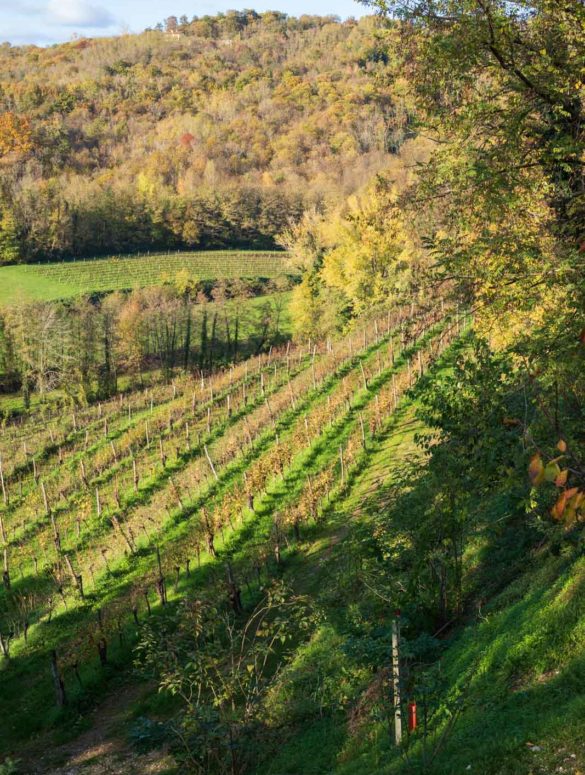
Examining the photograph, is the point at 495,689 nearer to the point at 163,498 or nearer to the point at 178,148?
the point at 163,498

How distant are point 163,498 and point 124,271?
210ft

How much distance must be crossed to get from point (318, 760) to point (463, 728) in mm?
2534

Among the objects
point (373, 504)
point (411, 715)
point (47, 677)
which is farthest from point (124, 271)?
point (411, 715)

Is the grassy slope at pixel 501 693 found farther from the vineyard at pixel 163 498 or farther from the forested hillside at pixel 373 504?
the vineyard at pixel 163 498

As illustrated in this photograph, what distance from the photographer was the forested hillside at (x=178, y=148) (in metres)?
94.1

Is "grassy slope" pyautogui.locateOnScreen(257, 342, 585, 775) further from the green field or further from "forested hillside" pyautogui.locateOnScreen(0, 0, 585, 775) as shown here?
the green field

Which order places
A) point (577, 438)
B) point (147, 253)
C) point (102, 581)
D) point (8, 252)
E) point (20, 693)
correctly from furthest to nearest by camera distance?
1. point (147, 253)
2. point (8, 252)
3. point (102, 581)
4. point (20, 693)
5. point (577, 438)

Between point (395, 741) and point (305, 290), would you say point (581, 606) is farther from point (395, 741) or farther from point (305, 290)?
point (305, 290)

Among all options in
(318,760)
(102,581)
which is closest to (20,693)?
(102,581)

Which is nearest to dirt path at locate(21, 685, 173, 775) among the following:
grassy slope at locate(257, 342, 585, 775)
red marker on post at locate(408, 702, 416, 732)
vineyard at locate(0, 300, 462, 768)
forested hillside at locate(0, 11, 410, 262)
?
vineyard at locate(0, 300, 462, 768)

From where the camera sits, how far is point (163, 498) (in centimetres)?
2633

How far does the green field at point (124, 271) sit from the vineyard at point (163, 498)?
3861 centimetres

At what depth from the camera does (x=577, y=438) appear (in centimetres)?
968

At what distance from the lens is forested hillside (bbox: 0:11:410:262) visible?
9406 cm
